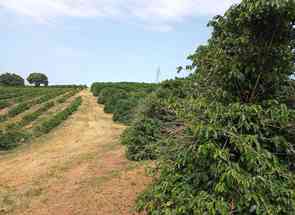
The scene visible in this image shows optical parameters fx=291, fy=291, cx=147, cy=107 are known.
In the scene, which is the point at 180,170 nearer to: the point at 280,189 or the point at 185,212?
the point at 185,212

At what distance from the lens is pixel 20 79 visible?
86.2m

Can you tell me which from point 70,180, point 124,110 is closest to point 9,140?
point 70,180

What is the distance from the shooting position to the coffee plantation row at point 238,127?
3.05 metres

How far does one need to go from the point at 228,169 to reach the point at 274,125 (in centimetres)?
76

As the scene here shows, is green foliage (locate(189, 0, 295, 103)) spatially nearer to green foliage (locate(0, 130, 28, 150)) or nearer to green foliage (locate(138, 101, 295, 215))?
green foliage (locate(138, 101, 295, 215))

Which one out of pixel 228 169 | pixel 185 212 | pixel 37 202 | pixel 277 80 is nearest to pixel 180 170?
pixel 185 212

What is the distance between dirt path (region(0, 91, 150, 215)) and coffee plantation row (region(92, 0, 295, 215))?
2412 mm

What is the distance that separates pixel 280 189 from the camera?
10.2 ft

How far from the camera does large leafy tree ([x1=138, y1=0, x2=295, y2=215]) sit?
120 inches

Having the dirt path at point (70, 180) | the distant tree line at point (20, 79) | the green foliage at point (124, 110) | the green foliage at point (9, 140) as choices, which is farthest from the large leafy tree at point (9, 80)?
the dirt path at point (70, 180)

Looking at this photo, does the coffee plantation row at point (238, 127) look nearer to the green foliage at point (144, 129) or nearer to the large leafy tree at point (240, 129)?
the large leafy tree at point (240, 129)

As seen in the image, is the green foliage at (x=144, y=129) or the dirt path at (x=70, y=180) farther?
the green foliage at (x=144, y=129)

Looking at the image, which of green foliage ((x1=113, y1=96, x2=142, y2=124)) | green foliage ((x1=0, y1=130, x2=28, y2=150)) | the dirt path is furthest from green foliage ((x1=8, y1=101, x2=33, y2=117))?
the dirt path

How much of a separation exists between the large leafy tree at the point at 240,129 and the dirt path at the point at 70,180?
98.3 inches
